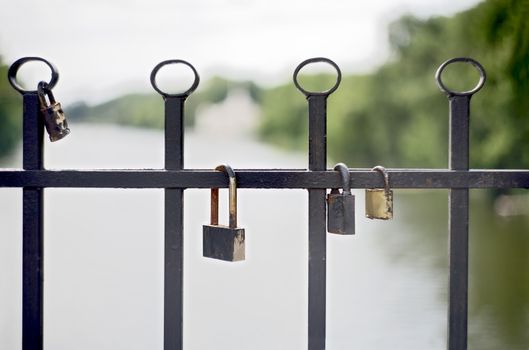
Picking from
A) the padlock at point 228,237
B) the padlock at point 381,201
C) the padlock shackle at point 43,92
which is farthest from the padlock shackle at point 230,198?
the padlock shackle at point 43,92

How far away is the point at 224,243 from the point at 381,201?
36cm

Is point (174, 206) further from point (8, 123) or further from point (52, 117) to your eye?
point (8, 123)

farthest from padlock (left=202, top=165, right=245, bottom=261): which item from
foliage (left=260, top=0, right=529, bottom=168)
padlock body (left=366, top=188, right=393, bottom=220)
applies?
foliage (left=260, top=0, right=529, bottom=168)

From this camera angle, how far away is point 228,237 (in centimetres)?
167

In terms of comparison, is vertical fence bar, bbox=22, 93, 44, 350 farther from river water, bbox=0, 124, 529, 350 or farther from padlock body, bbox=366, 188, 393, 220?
river water, bbox=0, 124, 529, 350

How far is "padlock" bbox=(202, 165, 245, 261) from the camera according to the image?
1.66m

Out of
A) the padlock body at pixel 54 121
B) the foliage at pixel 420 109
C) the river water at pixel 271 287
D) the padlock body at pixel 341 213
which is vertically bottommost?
the river water at pixel 271 287

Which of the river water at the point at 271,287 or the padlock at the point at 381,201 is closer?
the padlock at the point at 381,201

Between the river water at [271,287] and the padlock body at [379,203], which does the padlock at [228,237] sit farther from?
the river water at [271,287]

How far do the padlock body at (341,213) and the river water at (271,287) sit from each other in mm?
3820

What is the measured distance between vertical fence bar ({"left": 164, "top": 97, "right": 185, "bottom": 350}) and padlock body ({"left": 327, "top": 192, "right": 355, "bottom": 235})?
0.33 m

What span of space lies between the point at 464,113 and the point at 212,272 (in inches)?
332

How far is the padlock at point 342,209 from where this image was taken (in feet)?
5.51

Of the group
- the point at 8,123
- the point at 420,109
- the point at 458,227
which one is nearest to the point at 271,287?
the point at 458,227
